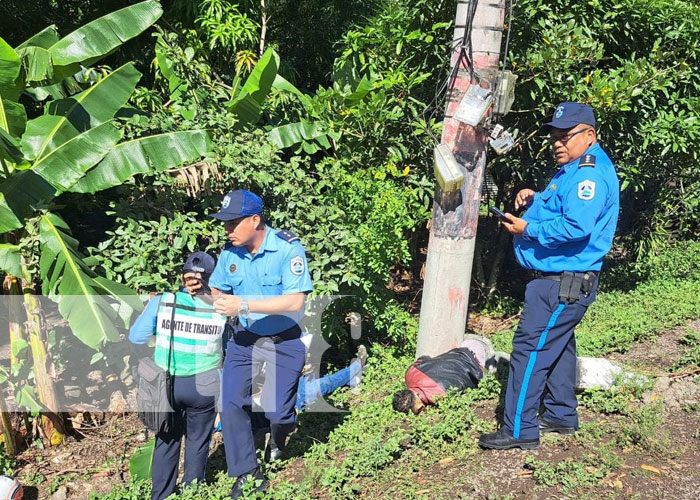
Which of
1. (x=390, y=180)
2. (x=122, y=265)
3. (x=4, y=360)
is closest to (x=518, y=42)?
(x=390, y=180)

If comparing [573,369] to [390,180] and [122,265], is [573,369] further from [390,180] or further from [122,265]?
[122,265]

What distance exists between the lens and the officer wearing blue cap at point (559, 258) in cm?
405

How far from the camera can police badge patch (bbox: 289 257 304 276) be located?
4250 millimetres

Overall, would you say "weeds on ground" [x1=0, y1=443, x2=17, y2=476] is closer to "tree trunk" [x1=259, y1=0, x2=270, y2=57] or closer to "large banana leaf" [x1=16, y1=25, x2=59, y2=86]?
"large banana leaf" [x1=16, y1=25, x2=59, y2=86]

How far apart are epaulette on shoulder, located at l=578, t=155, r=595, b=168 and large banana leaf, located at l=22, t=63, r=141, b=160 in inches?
153

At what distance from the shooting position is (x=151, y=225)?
557 centimetres

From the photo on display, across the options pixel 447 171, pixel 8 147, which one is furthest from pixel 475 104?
pixel 8 147

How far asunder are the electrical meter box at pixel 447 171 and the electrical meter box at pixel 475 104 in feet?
0.96

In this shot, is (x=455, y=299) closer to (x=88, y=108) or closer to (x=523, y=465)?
(x=523, y=465)

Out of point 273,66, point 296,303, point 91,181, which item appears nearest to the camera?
point 296,303

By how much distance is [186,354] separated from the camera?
168 inches

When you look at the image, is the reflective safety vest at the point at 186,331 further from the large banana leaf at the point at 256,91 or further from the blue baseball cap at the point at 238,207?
the large banana leaf at the point at 256,91

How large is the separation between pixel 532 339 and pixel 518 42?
3464 mm

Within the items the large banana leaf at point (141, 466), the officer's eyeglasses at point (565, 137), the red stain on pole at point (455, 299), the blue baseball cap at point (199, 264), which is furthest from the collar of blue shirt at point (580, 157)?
the large banana leaf at point (141, 466)
